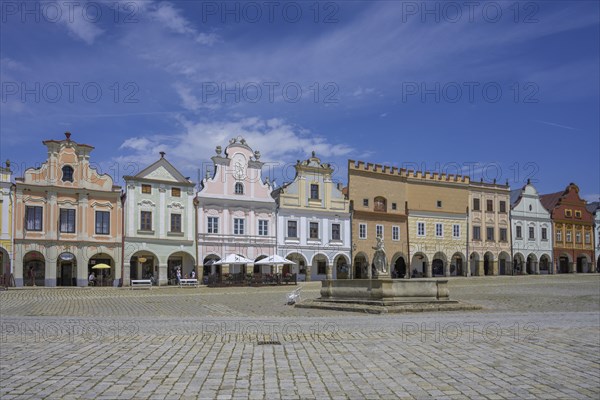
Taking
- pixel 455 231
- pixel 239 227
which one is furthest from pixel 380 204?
pixel 239 227

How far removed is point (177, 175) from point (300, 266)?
12704 millimetres

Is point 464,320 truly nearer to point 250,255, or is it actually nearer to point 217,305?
point 217,305

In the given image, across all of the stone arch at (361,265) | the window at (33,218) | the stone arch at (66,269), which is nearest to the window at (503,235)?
the stone arch at (361,265)

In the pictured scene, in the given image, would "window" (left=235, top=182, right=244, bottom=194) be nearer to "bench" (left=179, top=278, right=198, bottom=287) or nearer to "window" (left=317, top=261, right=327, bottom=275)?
"bench" (left=179, top=278, right=198, bottom=287)

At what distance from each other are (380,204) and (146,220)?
2045 cm

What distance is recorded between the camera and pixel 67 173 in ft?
130

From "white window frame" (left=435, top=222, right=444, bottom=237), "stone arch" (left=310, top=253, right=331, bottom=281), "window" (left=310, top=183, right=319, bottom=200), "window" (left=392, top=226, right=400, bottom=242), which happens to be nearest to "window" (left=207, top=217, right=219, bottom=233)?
"window" (left=310, top=183, right=319, bottom=200)

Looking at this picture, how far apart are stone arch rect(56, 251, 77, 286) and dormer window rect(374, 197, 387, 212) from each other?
2501 cm

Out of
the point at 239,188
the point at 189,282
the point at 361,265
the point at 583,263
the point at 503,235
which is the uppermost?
the point at 239,188

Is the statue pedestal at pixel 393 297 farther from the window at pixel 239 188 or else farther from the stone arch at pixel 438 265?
the stone arch at pixel 438 265

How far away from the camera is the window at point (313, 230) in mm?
48156

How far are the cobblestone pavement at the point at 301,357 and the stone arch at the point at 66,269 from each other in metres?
25.8

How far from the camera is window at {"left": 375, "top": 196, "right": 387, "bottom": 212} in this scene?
51531mm

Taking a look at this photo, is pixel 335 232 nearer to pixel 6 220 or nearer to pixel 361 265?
pixel 361 265
